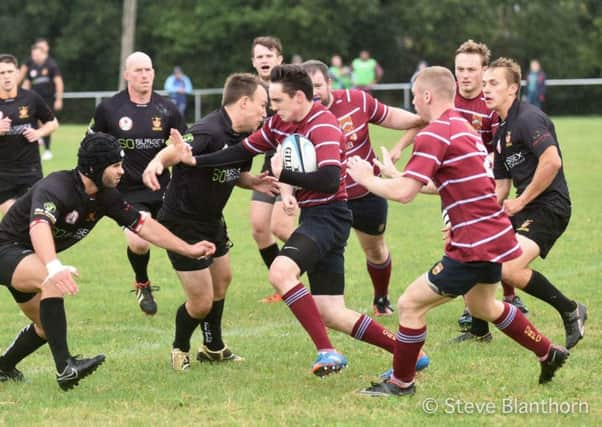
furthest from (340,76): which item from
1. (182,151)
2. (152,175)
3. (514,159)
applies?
(152,175)

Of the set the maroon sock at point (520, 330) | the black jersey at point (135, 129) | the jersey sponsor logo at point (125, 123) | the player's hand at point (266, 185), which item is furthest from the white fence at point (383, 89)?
the maroon sock at point (520, 330)

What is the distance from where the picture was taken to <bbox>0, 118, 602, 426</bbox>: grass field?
18.5ft

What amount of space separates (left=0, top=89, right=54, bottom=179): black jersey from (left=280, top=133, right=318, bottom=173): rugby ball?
461cm

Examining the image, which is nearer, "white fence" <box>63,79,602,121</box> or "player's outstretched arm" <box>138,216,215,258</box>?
"player's outstretched arm" <box>138,216,215,258</box>

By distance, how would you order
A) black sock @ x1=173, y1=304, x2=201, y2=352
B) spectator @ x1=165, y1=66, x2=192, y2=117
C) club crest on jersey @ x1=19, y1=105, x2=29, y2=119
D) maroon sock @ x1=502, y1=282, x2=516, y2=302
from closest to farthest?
black sock @ x1=173, y1=304, x2=201, y2=352 < maroon sock @ x1=502, y1=282, x2=516, y2=302 < club crest on jersey @ x1=19, y1=105, x2=29, y2=119 < spectator @ x1=165, y1=66, x2=192, y2=117

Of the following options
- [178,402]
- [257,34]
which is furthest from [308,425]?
[257,34]

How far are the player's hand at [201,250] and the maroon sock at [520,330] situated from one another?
1741mm

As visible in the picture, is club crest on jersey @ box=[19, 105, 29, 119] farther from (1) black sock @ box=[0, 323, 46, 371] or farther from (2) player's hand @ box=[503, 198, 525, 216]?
(2) player's hand @ box=[503, 198, 525, 216]

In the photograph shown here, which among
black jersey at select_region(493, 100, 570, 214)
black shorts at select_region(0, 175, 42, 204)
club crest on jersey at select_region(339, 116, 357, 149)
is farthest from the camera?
black shorts at select_region(0, 175, 42, 204)

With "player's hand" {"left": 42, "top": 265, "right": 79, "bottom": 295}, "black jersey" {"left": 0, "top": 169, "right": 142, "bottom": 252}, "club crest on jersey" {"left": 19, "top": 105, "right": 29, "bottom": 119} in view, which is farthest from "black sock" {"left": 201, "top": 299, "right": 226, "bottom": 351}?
"club crest on jersey" {"left": 19, "top": 105, "right": 29, "bottom": 119}

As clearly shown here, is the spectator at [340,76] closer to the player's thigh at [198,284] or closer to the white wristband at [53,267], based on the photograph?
the player's thigh at [198,284]

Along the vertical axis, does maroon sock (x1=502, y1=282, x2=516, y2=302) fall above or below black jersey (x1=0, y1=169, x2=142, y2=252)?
below

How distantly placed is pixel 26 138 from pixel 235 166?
4.18 m

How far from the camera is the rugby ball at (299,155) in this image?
6.16 m
